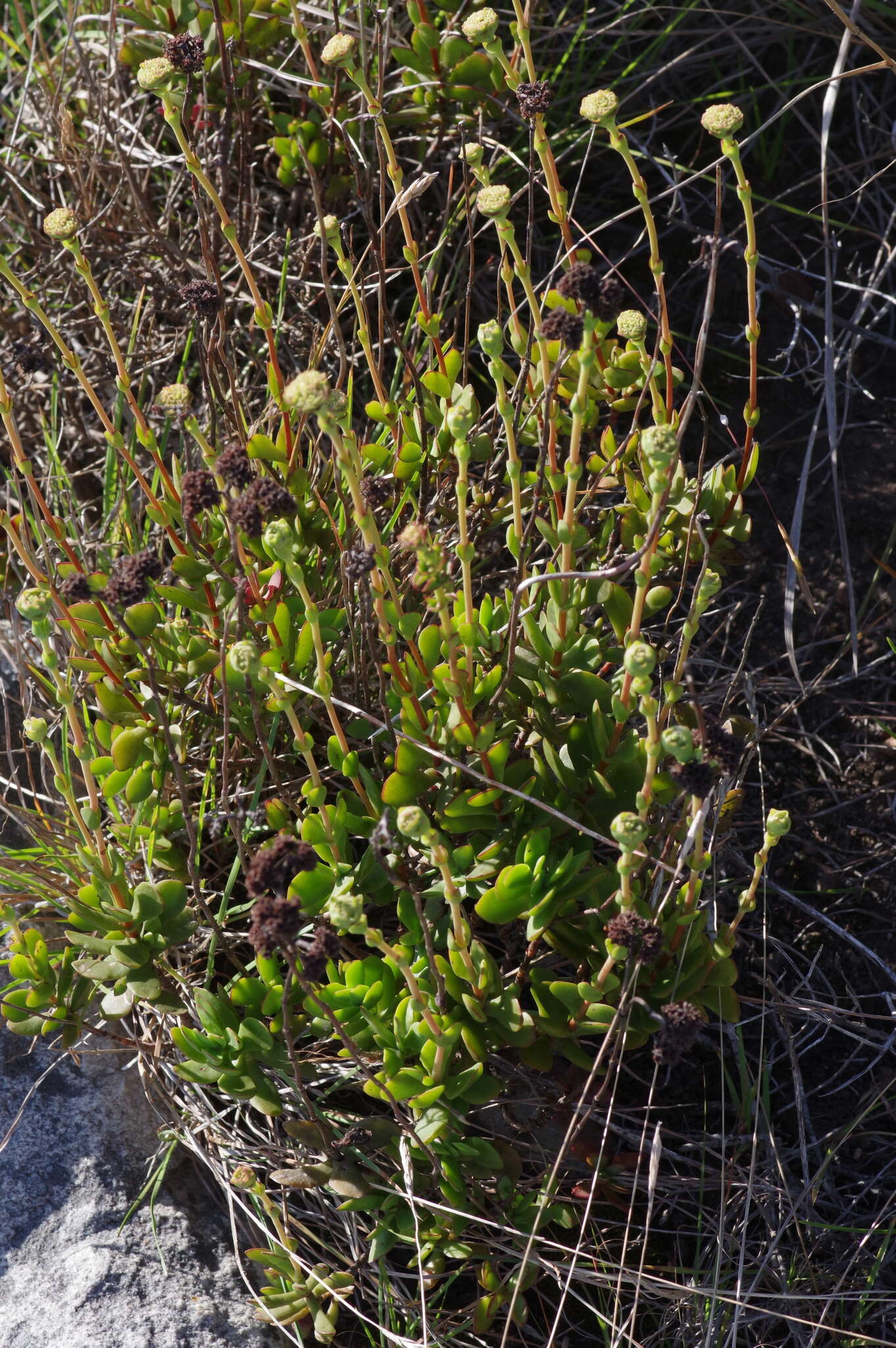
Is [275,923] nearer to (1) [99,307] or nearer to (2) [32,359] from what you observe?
(1) [99,307]

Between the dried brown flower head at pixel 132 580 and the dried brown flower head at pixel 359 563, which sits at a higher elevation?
the dried brown flower head at pixel 132 580

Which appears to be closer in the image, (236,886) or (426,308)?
(426,308)

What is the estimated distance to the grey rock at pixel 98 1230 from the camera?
200 centimetres

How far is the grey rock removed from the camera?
2.00m

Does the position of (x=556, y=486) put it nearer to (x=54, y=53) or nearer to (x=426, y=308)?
(x=426, y=308)

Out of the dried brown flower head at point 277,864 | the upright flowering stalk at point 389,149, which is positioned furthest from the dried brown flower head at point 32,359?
the dried brown flower head at point 277,864

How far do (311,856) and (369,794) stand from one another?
49 centimetres

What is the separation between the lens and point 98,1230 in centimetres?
209

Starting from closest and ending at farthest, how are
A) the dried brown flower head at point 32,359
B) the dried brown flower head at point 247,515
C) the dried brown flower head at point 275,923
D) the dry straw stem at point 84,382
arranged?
the dried brown flower head at point 275,923 < the dried brown flower head at point 247,515 < the dry straw stem at point 84,382 < the dried brown flower head at point 32,359

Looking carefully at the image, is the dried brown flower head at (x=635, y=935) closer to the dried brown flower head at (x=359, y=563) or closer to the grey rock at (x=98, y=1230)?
the dried brown flower head at (x=359, y=563)

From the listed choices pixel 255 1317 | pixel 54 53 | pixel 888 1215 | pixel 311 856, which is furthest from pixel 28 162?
pixel 888 1215

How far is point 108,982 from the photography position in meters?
2.05

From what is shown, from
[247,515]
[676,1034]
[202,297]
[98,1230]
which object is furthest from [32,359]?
[676,1034]

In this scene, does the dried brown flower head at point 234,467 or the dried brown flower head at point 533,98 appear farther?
the dried brown flower head at point 533,98
